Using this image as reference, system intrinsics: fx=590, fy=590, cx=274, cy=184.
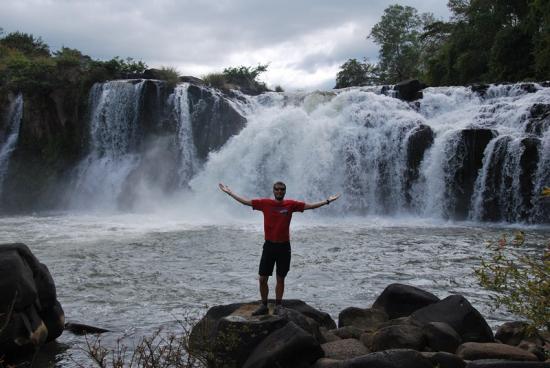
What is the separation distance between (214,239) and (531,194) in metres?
10.2

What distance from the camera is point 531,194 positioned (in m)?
18.5

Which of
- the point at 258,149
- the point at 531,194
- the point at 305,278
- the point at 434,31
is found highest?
A: the point at 434,31

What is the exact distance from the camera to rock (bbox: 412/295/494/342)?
6887 millimetres

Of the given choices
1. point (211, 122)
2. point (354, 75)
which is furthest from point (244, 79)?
point (354, 75)

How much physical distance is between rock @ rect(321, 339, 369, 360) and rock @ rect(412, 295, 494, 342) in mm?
1290

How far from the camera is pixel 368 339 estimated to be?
6699 millimetres

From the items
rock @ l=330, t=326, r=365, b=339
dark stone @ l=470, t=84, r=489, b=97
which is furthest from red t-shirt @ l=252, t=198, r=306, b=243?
dark stone @ l=470, t=84, r=489, b=97

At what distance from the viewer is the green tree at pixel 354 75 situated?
168 ft

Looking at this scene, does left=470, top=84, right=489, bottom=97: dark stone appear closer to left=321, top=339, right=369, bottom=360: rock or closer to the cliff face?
the cliff face

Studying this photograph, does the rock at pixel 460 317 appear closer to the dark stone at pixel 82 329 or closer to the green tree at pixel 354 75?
the dark stone at pixel 82 329

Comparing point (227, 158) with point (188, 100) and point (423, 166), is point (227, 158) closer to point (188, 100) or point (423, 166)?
point (188, 100)

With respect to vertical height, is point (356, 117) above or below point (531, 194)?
above

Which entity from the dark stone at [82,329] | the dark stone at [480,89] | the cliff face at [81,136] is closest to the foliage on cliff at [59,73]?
the cliff face at [81,136]

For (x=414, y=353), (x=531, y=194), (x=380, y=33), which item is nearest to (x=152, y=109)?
(x=531, y=194)
